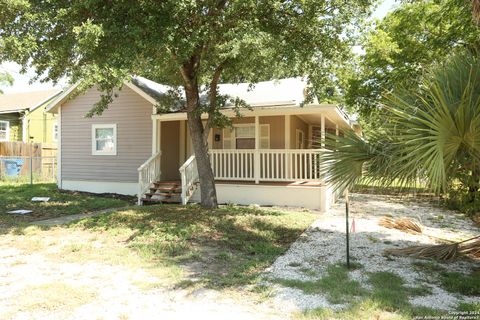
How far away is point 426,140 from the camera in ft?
12.8

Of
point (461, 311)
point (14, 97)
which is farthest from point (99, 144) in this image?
point (14, 97)

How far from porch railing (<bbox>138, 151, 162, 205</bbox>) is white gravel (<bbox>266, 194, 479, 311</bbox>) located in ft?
18.5

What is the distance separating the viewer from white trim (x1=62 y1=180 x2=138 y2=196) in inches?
535

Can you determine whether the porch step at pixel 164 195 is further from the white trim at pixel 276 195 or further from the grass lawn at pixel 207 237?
the grass lawn at pixel 207 237

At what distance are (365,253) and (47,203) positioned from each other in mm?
9832

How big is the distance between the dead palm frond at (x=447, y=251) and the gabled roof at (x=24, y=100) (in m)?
24.3

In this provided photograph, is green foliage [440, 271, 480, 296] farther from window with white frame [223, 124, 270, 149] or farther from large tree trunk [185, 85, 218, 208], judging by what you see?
window with white frame [223, 124, 270, 149]

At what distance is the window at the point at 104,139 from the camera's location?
45.7ft

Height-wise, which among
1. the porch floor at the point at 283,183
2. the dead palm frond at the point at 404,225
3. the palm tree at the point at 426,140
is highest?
the palm tree at the point at 426,140

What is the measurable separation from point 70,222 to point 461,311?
795 cm

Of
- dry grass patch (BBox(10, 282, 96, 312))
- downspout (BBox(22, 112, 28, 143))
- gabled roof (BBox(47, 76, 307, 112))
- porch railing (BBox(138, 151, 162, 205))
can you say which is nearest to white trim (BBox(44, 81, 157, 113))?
gabled roof (BBox(47, 76, 307, 112))

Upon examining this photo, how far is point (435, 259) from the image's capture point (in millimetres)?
5777

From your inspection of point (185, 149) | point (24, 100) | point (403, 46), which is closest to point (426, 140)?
point (185, 149)

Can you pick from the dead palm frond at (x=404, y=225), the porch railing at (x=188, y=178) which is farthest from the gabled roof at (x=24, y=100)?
the dead palm frond at (x=404, y=225)
